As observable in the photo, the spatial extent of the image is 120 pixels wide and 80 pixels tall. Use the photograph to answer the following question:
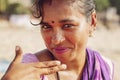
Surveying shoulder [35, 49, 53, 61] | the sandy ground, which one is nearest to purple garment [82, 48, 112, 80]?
shoulder [35, 49, 53, 61]

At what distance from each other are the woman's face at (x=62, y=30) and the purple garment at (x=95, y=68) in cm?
34

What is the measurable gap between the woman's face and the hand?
0.33 meters

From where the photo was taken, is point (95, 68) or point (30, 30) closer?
point (95, 68)

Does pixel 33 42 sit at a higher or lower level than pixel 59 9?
lower

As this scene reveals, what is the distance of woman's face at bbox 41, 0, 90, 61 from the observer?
8.45 ft

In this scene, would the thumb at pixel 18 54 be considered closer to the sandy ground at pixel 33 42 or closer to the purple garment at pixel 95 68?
the purple garment at pixel 95 68

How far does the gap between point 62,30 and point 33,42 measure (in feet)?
44.1

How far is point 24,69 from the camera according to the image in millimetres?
2172

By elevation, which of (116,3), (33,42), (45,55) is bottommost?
(33,42)

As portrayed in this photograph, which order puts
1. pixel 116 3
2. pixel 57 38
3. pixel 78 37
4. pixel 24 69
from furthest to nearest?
1. pixel 116 3
2. pixel 78 37
3. pixel 57 38
4. pixel 24 69

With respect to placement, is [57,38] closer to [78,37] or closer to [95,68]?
[78,37]

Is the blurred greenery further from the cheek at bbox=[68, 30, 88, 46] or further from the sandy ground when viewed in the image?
the cheek at bbox=[68, 30, 88, 46]

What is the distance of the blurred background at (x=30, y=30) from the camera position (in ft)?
46.9

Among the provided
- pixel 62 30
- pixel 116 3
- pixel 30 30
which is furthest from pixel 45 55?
pixel 116 3
